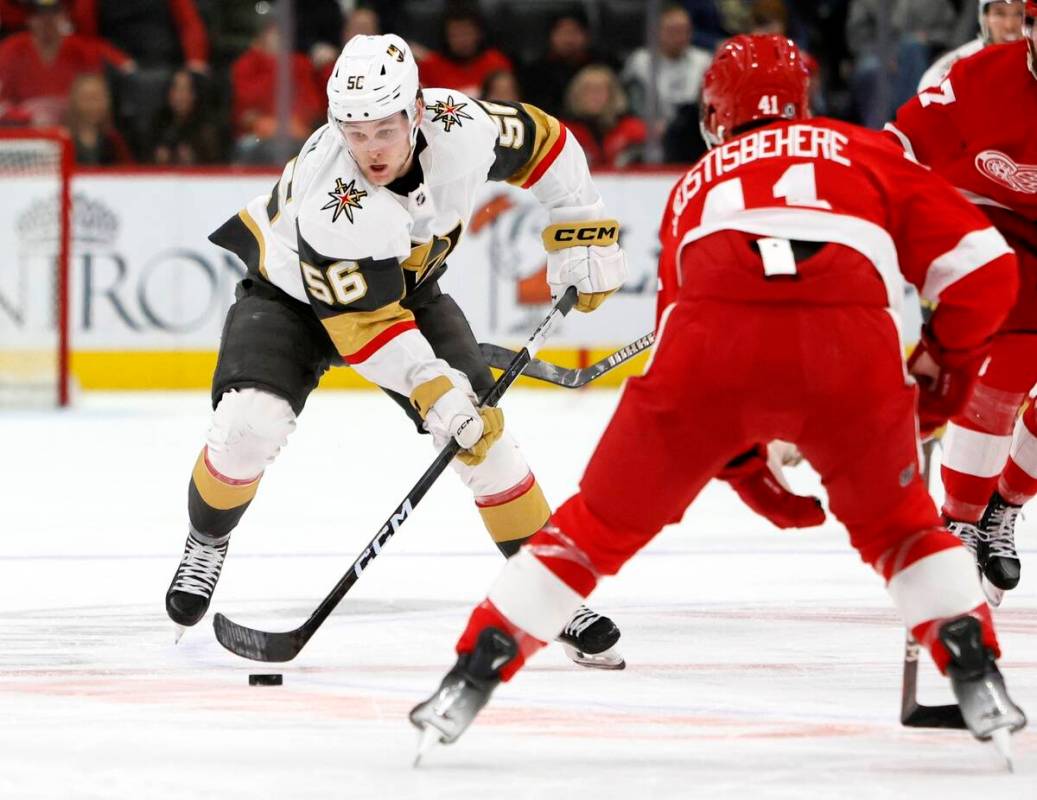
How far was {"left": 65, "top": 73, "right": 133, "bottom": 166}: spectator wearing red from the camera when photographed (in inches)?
278

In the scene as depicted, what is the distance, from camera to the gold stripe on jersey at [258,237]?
327 cm

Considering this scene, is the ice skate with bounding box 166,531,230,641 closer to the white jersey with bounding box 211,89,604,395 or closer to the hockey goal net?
the white jersey with bounding box 211,89,604,395

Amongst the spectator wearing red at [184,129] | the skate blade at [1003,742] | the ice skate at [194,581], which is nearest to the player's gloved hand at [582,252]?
the ice skate at [194,581]

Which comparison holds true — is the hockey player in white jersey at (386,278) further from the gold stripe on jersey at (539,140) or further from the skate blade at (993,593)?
the skate blade at (993,593)

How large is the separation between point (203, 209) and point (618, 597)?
3869 mm

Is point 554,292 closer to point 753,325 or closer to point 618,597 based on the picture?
point 618,597

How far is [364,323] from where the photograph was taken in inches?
114

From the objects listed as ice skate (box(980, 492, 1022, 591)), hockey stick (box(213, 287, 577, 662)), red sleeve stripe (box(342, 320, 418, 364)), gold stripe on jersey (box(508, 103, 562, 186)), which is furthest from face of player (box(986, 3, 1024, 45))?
red sleeve stripe (box(342, 320, 418, 364))

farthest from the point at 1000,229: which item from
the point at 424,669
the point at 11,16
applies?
the point at 11,16

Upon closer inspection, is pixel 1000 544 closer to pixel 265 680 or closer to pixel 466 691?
pixel 265 680

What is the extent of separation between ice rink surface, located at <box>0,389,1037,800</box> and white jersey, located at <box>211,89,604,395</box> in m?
0.51

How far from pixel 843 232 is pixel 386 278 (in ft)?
2.76

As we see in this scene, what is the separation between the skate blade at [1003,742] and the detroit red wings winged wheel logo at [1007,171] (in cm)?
142

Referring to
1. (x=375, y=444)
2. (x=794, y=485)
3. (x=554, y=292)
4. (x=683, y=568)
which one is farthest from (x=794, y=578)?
(x=375, y=444)
